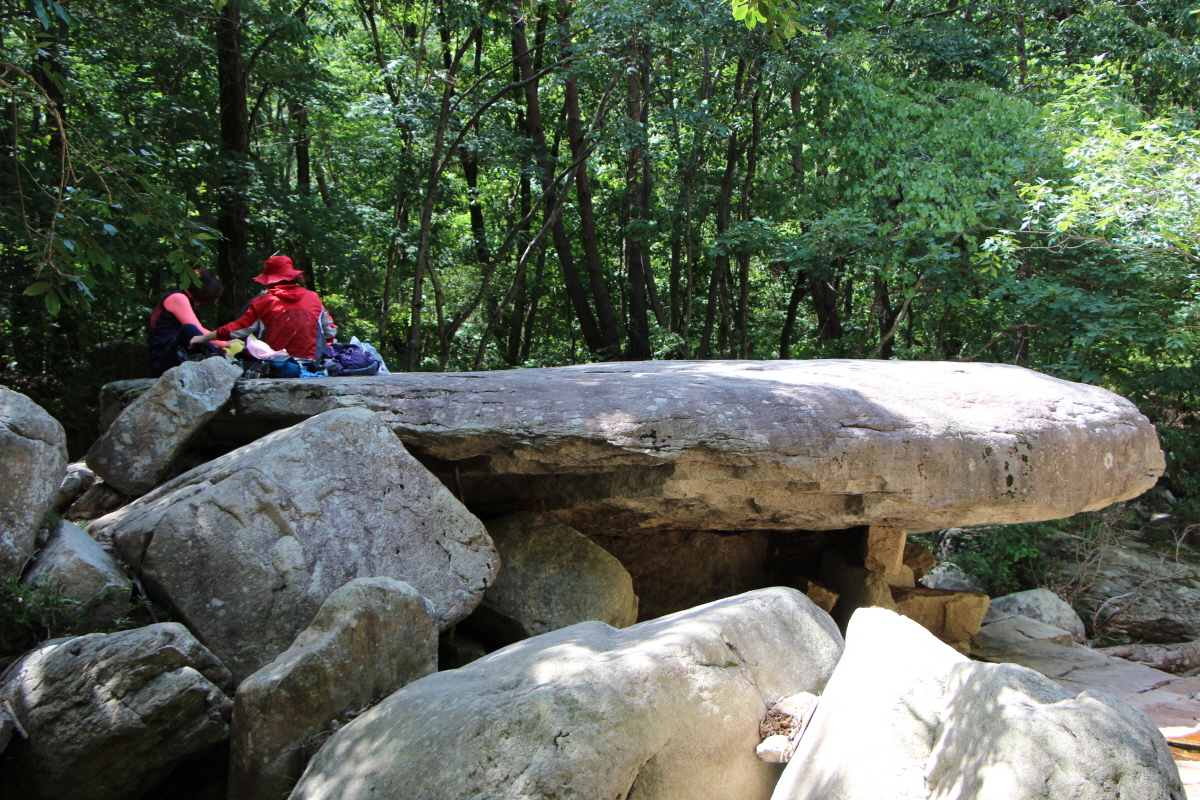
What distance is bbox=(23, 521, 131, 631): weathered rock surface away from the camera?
3.94 meters

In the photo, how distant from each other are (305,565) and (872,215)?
8.73 m

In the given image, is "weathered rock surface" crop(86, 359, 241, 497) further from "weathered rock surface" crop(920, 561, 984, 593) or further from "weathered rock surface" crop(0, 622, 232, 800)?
"weathered rock surface" crop(920, 561, 984, 593)

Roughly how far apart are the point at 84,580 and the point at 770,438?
3797mm

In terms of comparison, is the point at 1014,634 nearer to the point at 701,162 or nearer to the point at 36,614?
the point at 36,614

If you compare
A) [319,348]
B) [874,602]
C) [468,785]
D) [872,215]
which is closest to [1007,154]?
[872,215]

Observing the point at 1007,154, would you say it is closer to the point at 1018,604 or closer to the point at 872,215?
the point at 872,215

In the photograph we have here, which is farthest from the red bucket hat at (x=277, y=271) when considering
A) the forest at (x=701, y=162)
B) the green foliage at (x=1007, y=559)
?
the green foliage at (x=1007, y=559)

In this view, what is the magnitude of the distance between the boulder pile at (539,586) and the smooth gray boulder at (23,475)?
0.02m

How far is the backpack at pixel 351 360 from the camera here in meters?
6.70

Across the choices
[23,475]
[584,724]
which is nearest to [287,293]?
[23,475]

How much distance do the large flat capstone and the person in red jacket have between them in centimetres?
85

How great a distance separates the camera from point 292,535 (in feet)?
14.5

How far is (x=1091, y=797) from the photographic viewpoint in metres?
2.48

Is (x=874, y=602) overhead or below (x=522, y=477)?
below
